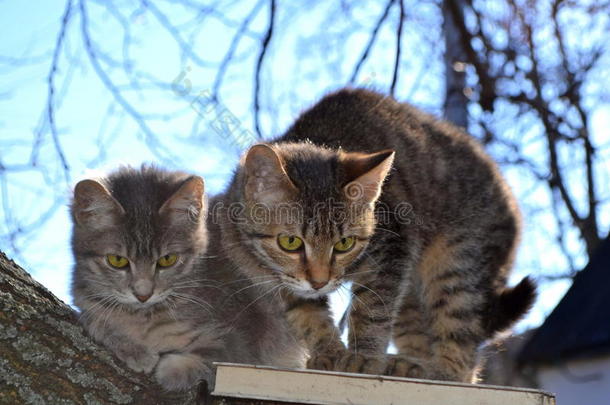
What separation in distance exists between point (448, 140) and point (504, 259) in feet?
2.42

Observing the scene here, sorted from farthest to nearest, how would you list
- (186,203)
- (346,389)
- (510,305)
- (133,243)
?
(510,305) < (186,203) < (133,243) < (346,389)

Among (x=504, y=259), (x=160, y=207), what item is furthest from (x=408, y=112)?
(x=160, y=207)

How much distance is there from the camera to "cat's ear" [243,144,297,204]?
122 inches

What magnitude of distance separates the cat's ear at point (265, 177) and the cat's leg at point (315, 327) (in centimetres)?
51

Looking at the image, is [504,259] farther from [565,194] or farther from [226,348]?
[565,194]

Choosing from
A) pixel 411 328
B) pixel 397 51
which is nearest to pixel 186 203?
pixel 411 328

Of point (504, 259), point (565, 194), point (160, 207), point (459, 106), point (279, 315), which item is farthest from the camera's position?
point (565, 194)

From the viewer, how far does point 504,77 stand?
6.39 m

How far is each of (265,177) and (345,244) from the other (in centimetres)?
47

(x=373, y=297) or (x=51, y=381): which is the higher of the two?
(x=373, y=297)

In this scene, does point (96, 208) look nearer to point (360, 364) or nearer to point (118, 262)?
point (118, 262)

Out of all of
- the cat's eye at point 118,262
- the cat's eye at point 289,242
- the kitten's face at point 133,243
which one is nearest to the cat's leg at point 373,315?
the cat's eye at point 289,242

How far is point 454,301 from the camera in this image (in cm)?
→ 360

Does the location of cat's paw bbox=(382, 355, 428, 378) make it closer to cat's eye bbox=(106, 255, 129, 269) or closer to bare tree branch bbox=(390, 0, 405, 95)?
cat's eye bbox=(106, 255, 129, 269)
